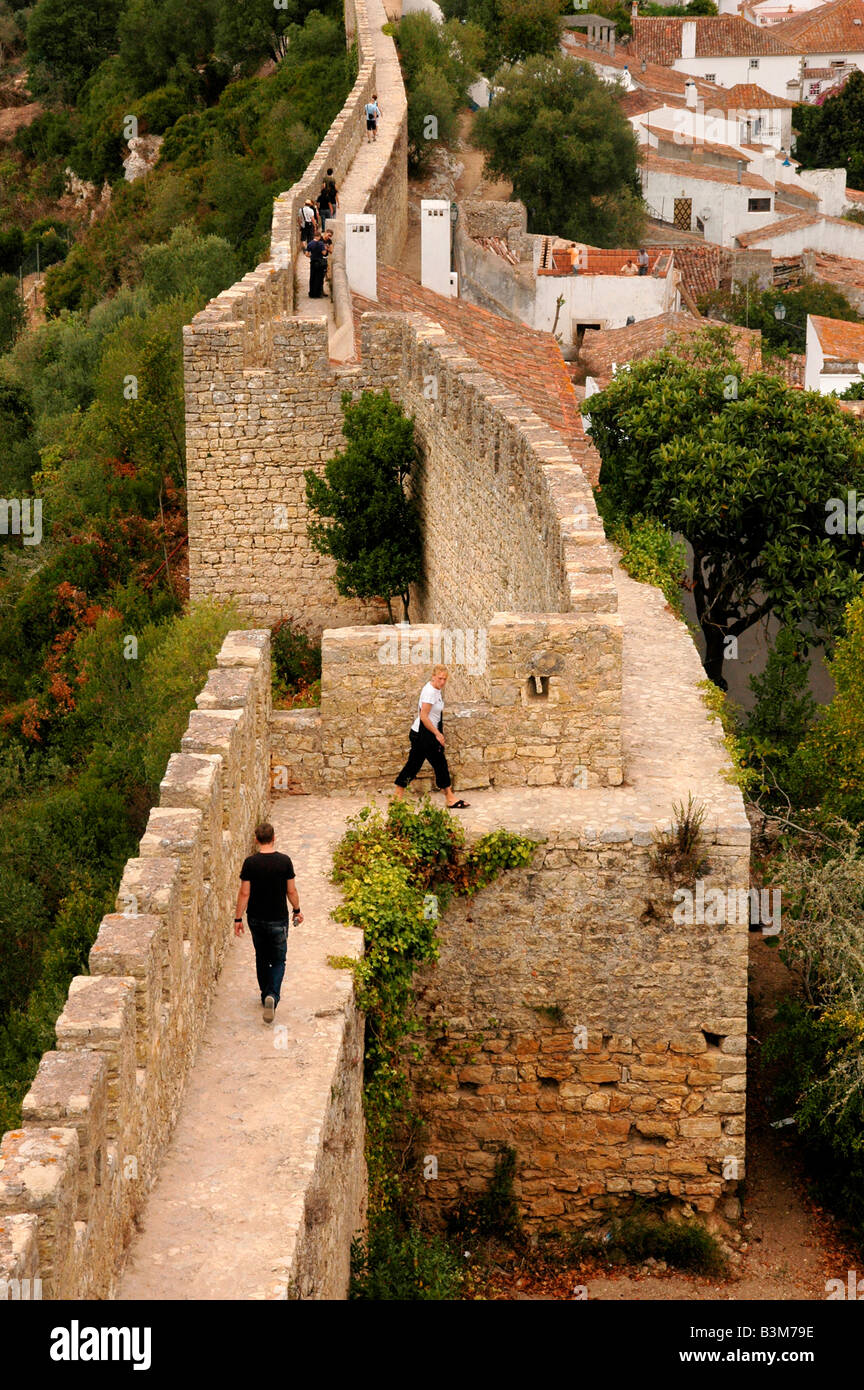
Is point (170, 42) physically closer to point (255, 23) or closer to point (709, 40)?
point (255, 23)

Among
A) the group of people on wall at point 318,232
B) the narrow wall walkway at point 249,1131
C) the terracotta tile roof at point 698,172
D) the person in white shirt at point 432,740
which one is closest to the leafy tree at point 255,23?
the terracotta tile roof at point 698,172

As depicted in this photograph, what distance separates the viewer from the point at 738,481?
19141 millimetres

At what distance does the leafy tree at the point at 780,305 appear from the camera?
44.9m

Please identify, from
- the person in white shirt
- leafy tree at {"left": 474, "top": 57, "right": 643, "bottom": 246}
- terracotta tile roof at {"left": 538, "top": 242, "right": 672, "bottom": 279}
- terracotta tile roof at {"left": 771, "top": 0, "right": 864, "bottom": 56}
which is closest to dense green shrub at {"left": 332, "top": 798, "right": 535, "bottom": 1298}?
the person in white shirt

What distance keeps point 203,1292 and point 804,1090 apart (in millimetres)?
5629

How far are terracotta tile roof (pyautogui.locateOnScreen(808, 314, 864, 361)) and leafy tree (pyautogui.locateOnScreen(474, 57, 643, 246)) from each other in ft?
28.0

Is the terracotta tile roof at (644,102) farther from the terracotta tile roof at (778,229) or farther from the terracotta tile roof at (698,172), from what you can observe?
the terracotta tile roof at (778,229)

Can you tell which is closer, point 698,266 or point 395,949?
point 395,949

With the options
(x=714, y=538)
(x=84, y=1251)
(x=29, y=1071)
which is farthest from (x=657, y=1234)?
(x=714, y=538)

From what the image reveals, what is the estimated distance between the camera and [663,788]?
41.2ft

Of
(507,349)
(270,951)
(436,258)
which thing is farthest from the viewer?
(436,258)

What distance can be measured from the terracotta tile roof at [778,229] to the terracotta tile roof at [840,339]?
1766 centimetres

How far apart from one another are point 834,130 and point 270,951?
6941 centimetres

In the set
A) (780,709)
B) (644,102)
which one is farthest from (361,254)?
(644,102)
